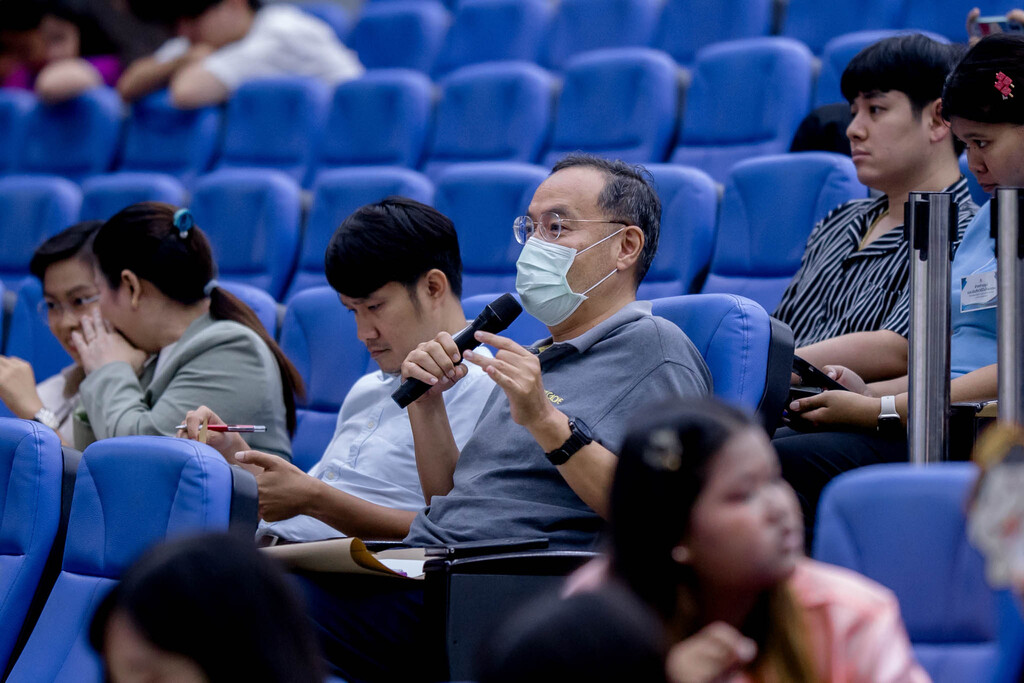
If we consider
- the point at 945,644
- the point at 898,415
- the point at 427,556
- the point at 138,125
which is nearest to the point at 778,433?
the point at 898,415

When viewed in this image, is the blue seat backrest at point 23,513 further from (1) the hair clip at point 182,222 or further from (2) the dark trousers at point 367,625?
(1) the hair clip at point 182,222

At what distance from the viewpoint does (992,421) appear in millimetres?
1715

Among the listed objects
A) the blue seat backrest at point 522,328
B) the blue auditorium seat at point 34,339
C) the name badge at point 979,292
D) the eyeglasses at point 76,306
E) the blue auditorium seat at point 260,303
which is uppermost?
the name badge at point 979,292

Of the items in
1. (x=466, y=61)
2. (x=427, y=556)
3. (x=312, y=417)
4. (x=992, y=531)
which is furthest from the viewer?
(x=466, y=61)

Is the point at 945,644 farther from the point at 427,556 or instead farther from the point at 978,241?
the point at 978,241

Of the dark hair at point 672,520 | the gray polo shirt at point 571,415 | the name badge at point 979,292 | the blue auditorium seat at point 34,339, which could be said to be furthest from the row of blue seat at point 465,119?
the dark hair at point 672,520

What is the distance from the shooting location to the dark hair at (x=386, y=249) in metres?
2.12

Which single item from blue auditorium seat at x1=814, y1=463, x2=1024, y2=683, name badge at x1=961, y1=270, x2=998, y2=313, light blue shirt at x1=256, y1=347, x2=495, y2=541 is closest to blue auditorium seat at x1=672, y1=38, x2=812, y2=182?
name badge at x1=961, y1=270, x2=998, y2=313

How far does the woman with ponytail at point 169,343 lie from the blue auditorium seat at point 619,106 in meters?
1.55

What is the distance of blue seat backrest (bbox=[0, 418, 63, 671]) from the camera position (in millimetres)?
1816

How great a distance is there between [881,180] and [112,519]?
1.62 metres

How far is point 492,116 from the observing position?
407 cm

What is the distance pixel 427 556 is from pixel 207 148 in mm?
3296

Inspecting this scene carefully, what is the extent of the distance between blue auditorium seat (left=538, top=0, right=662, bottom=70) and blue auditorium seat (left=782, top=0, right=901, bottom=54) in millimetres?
550
